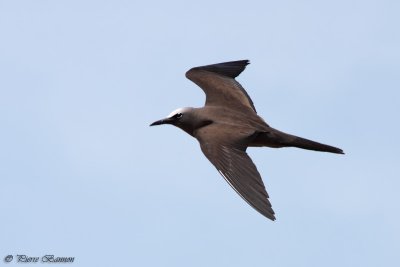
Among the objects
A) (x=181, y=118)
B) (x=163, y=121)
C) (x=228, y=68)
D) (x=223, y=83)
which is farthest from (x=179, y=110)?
(x=228, y=68)

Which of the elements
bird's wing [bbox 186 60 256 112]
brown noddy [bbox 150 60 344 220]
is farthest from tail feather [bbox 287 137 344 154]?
bird's wing [bbox 186 60 256 112]

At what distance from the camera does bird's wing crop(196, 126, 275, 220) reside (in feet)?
38.7

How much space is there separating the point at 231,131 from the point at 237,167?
1087mm

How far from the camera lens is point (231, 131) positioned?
537 inches

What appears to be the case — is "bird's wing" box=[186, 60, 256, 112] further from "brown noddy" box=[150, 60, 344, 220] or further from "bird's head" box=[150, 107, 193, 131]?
"bird's head" box=[150, 107, 193, 131]

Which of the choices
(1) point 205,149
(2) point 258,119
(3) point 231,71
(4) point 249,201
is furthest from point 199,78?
(4) point 249,201

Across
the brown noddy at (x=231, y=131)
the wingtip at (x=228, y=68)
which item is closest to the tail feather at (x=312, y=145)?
the brown noddy at (x=231, y=131)

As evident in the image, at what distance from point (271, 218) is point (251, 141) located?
2595 millimetres

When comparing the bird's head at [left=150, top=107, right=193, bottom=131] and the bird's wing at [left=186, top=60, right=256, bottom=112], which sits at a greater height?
the bird's wing at [left=186, top=60, right=256, bottom=112]

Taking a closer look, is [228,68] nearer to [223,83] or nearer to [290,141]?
[223,83]

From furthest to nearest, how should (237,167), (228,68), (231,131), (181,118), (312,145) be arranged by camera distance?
(228,68) → (181,118) → (312,145) → (231,131) → (237,167)

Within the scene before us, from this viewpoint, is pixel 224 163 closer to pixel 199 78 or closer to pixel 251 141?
pixel 251 141

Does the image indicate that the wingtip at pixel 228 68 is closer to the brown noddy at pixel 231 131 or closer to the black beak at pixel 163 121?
the brown noddy at pixel 231 131

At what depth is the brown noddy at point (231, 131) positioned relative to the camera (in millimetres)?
12297
